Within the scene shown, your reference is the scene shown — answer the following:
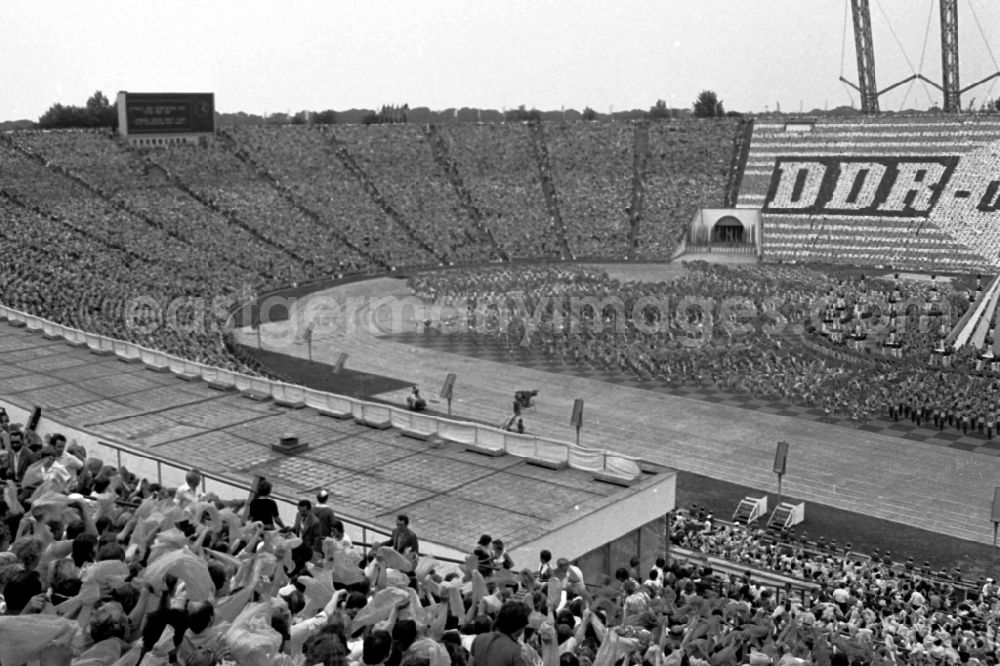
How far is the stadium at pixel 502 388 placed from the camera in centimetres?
809

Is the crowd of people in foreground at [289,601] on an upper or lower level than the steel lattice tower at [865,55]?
lower

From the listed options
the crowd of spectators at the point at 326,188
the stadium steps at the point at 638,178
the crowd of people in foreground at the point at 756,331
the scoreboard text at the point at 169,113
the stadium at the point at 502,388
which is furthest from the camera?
the scoreboard text at the point at 169,113

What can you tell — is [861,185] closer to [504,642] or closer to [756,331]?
[756,331]

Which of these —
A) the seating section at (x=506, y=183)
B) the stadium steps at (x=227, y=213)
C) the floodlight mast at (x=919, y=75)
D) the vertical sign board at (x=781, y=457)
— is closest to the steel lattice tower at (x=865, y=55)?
the floodlight mast at (x=919, y=75)

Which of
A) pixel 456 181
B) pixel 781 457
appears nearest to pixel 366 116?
pixel 456 181

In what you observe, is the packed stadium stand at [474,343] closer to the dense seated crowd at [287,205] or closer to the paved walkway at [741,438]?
the dense seated crowd at [287,205]

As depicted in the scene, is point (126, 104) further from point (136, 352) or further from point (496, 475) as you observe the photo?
point (496, 475)

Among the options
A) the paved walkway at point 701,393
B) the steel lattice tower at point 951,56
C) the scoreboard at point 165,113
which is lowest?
the paved walkway at point 701,393

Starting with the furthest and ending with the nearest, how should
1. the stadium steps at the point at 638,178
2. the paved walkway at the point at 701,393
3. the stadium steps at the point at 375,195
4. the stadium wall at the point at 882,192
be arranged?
the stadium steps at the point at 638,178, the stadium steps at the point at 375,195, the stadium wall at the point at 882,192, the paved walkway at the point at 701,393

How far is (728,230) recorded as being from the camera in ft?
249

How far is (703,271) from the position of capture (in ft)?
192

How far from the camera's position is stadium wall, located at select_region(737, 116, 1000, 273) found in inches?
2650

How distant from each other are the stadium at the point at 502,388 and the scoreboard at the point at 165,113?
0.25 m

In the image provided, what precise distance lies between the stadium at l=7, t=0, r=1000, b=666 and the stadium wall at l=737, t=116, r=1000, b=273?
277mm
